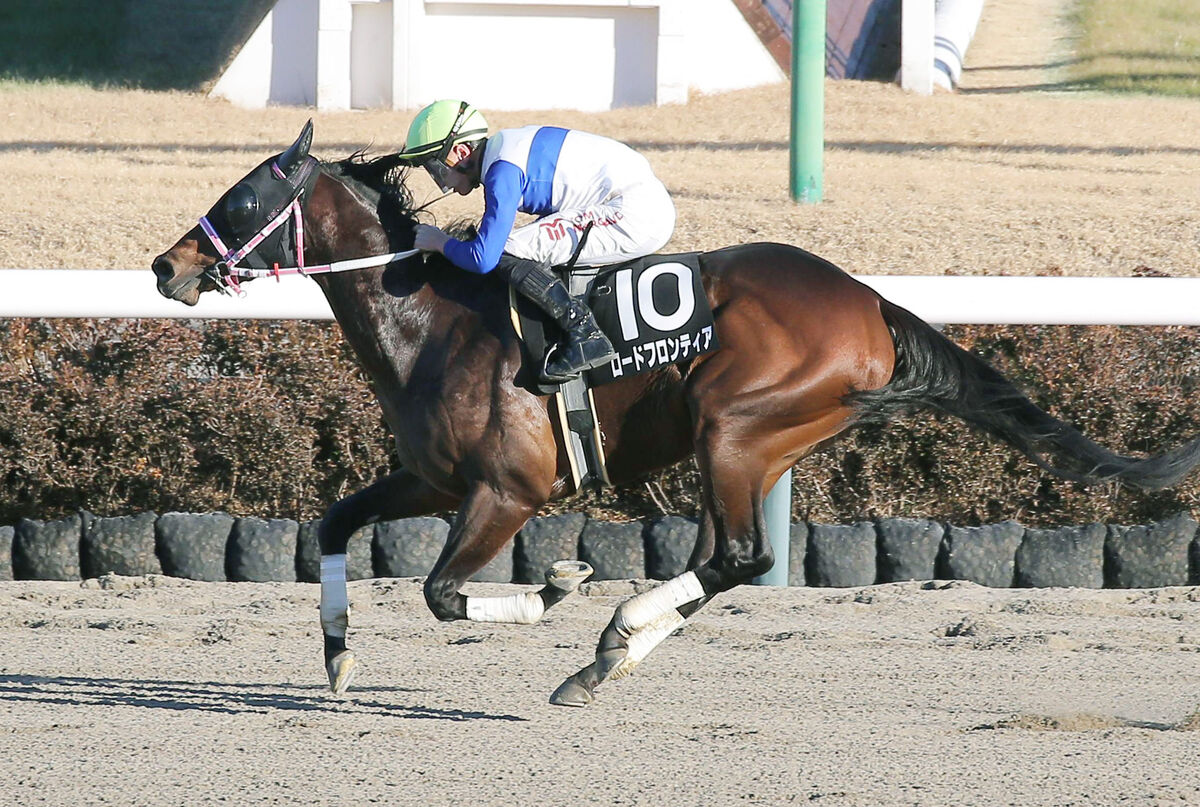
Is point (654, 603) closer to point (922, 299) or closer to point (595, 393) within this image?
point (595, 393)

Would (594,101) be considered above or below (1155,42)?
below

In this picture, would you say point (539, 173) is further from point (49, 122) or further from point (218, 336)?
point (49, 122)

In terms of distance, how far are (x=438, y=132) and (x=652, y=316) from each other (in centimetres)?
75

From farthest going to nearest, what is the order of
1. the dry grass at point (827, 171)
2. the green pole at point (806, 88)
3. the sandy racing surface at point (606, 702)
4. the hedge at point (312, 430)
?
the green pole at point (806, 88) → the dry grass at point (827, 171) → the hedge at point (312, 430) → the sandy racing surface at point (606, 702)

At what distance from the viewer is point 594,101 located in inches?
583

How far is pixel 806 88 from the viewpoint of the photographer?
9.91 meters

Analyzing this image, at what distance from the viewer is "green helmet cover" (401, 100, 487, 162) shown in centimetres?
416

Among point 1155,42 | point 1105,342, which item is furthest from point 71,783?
point 1155,42

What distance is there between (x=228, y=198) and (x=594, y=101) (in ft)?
35.7

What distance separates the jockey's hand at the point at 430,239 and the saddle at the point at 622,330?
0.24 meters

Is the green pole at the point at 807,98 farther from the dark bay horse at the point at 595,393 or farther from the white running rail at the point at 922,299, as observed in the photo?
the dark bay horse at the point at 595,393

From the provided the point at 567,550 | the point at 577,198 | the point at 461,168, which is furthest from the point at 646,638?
the point at 567,550

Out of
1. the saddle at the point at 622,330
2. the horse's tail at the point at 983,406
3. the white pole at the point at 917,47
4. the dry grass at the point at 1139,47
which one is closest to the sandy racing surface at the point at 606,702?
the horse's tail at the point at 983,406

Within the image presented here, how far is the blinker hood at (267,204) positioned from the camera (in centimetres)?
420
